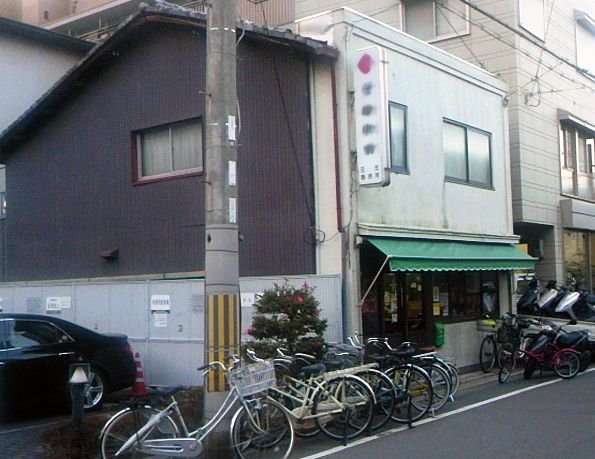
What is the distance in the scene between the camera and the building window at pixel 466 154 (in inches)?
613

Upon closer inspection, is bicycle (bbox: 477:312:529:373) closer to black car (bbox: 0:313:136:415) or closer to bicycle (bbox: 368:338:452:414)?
bicycle (bbox: 368:338:452:414)

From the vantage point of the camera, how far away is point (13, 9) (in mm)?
37344

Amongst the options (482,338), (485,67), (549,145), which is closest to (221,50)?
(482,338)

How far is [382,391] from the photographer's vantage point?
9.79 meters

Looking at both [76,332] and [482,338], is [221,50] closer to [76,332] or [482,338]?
[76,332]

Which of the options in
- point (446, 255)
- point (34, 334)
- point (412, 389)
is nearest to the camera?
point (412, 389)

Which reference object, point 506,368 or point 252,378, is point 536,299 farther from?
point 252,378

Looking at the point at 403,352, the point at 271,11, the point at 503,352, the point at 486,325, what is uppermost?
the point at 271,11

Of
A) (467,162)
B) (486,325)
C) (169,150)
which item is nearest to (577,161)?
(467,162)

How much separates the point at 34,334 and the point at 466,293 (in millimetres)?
8899

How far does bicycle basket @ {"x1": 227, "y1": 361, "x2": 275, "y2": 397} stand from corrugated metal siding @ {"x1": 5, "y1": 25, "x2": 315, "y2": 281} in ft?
15.2

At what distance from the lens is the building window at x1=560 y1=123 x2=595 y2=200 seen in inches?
888

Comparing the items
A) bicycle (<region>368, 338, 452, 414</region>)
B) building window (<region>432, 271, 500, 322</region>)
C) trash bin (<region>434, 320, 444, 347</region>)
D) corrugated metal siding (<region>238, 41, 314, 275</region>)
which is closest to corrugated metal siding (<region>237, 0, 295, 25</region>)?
corrugated metal siding (<region>238, 41, 314, 275</region>)

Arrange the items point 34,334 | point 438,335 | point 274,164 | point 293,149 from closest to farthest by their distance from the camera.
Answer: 1. point 34,334
2. point 293,149
3. point 274,164
4. point 438,335
